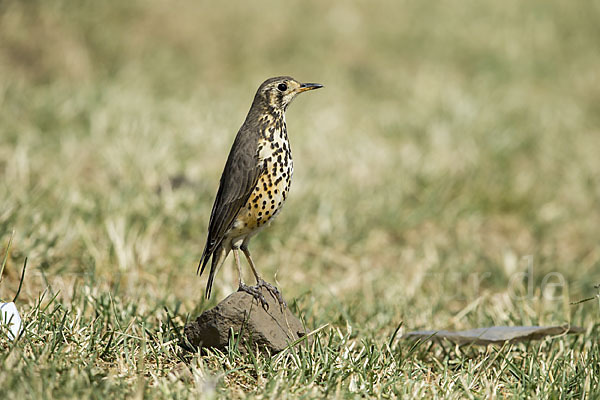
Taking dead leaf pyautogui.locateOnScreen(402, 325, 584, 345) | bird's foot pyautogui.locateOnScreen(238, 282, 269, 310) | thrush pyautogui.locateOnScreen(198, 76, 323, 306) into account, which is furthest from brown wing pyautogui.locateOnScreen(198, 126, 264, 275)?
dead leaf pyautogui.locateOnScreen(402, 325, 584, 345)

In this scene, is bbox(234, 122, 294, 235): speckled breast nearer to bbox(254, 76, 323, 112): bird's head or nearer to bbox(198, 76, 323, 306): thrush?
bbox(198, 76, 323, 306): thrush

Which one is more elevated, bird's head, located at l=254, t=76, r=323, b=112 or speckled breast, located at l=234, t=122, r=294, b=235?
bird's head, located at l=254, t=76, r=323, b=112

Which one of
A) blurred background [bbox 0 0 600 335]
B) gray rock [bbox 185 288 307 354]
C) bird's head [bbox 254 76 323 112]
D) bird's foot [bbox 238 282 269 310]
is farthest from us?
blurred background [bbox 0 0 600 335]

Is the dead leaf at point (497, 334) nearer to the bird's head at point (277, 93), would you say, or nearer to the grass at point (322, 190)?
the grass at point (322, 190)

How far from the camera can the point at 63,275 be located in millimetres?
4547

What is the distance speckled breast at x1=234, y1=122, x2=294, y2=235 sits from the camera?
3.57 metres

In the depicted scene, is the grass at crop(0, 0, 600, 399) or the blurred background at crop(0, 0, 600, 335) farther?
the blurred background at crop(0, 0, 600, 335)

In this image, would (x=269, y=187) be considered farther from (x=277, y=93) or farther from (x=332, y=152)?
(x=332, y=152)

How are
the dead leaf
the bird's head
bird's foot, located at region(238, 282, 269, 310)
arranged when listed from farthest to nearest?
the dead leaf, the bird's head, bird's foot, located at region(238, 282, 269, 310)

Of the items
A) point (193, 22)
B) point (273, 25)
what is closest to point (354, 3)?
point (273, 25)

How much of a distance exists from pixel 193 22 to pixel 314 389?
883 centimetres

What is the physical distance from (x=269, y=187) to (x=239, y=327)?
72 cm

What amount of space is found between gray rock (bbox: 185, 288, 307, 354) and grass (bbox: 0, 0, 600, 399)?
8 cm

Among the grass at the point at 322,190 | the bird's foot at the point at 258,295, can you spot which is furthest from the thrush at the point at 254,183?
the grass at the point at 322,190
